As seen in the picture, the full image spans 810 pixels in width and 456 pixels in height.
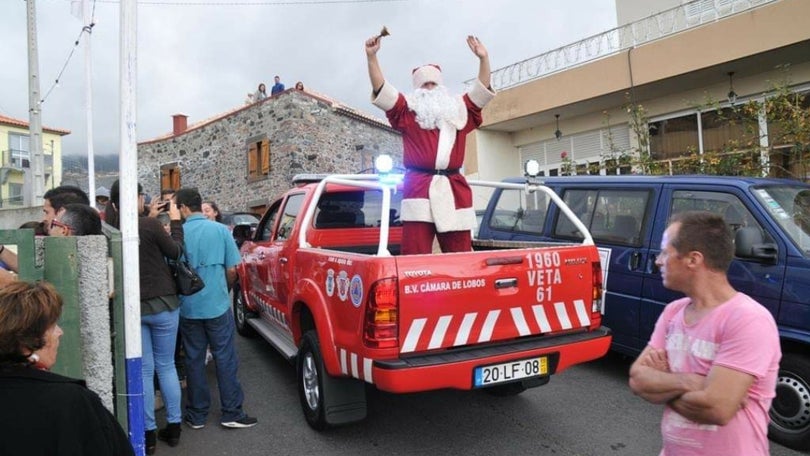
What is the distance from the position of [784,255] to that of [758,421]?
8.39ft

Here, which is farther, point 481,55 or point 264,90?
point 264,90

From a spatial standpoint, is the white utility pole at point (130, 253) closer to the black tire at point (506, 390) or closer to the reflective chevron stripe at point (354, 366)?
the reflective chevron stripe at point (354, 366)

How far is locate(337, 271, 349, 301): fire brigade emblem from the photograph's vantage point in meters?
3.19

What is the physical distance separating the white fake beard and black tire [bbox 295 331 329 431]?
1.74m

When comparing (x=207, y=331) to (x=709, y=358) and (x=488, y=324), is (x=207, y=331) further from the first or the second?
(x=709, y=358)

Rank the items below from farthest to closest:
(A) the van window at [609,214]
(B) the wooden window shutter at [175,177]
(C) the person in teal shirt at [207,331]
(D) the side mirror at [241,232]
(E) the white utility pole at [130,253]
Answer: (B) the wooden window shutter at [175,177], (D) the side mirror at [241,232], (A) the van window at [609,214], (C) the person in teal shirt at [207,331], (E) the white utility pole at [130,253]

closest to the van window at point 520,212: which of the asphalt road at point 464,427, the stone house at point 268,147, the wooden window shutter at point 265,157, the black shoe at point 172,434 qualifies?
the asphalt road at point 464,427

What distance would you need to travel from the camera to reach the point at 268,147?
18766 mm

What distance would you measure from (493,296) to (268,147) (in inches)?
663

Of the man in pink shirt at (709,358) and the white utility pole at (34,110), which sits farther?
the white utility pole at (34,110)

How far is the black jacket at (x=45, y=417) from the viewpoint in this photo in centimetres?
139

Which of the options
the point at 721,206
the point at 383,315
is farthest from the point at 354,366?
the point at 721,206

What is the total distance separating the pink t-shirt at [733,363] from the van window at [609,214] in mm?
3090

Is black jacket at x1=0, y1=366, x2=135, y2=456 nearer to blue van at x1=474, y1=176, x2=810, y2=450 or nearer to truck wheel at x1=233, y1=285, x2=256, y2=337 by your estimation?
blue van at x1=474, y1=176, x2=810, y2=450
